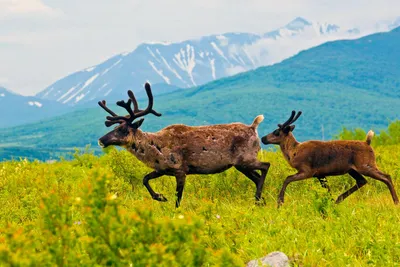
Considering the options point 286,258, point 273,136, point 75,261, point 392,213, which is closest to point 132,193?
point 273,136

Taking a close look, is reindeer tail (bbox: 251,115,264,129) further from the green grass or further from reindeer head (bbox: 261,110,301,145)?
the green grass

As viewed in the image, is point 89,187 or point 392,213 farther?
point 392,213

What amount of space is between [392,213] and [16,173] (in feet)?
29.8

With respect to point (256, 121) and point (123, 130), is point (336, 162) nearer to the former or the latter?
point (256, 121)

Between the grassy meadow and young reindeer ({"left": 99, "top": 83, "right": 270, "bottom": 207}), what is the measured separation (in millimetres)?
595

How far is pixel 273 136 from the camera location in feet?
39.3

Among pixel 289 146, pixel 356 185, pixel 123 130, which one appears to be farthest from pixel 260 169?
pixel 123 130

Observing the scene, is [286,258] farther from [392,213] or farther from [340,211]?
[392,213]

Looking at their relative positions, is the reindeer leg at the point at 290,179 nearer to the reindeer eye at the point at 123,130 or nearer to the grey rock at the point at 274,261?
the reindeer eye at the point at 123,130

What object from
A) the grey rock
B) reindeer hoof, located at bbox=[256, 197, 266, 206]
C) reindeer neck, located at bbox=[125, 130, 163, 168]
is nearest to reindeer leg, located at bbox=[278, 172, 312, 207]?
reindeer hoof, located at bbox=[256, 197, 266, 206]

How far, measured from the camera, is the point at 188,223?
4285 mm

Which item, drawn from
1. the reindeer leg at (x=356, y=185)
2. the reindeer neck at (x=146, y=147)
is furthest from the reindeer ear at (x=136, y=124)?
the reindeer leg at (x=356, y=185)


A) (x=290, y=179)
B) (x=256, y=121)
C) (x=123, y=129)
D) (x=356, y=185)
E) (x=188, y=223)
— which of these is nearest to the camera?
(x=188, y=223)

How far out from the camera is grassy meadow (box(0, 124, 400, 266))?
4363mm
